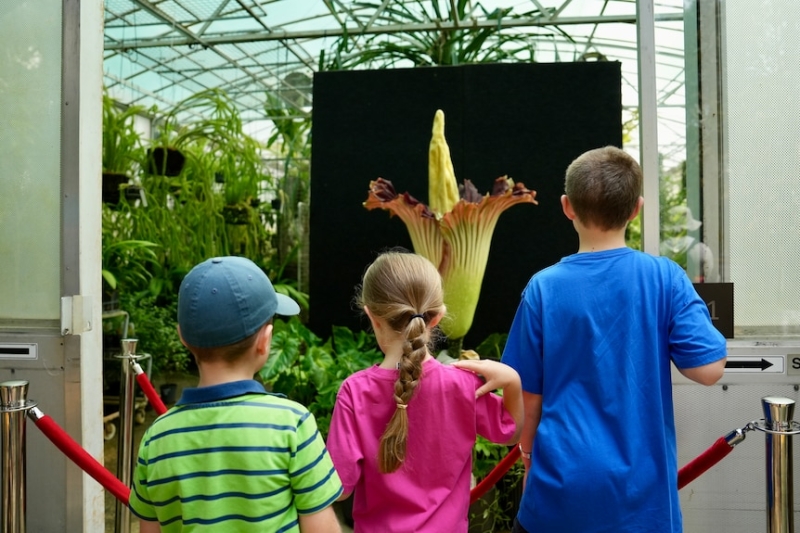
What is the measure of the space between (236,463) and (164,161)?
3.77 meters

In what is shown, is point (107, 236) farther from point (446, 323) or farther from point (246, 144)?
point (446, 323)

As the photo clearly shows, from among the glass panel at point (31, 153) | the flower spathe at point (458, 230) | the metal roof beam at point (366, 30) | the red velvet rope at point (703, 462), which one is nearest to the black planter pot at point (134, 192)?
the metal roof beam at point (366, 30)

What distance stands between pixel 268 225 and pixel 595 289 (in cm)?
512

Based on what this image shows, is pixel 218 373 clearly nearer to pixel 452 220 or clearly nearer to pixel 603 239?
pixel 603 239

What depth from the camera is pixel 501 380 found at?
40.9 inches

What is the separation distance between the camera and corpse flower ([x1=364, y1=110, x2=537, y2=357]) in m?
2.44

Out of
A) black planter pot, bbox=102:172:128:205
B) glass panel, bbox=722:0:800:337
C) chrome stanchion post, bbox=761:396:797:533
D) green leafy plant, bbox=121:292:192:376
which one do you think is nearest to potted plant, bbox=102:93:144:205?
black planter pot, bbox=102:172:128:205

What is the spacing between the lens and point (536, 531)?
106cm

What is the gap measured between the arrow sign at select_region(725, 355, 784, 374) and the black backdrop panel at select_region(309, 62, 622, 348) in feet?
5.45

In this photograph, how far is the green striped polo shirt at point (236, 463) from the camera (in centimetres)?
85

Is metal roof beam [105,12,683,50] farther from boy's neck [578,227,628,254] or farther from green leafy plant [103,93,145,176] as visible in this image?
boy's neck [578,227,628,254]

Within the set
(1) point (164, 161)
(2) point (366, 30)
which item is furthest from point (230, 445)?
(2) point (366, 30)

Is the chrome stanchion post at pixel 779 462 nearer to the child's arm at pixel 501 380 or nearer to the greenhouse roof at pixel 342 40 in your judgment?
the child's arm at pixel 501 380

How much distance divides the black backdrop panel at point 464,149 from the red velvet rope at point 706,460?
1.95 metres
